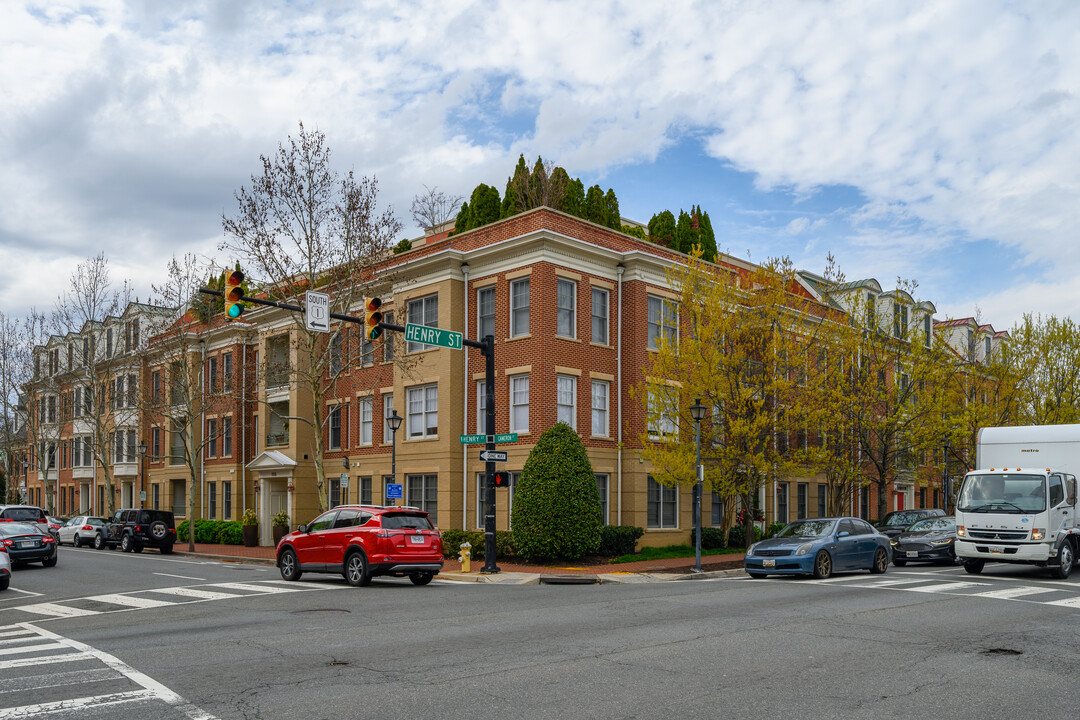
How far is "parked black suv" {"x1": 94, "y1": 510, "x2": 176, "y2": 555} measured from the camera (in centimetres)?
3866

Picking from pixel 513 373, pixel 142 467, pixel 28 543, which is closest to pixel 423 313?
pixel 513 373

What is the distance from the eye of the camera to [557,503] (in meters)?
26.6

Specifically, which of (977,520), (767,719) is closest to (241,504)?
(977,520)

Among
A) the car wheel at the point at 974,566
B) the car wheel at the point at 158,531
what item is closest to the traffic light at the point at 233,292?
the car wheel at the point at 974,566

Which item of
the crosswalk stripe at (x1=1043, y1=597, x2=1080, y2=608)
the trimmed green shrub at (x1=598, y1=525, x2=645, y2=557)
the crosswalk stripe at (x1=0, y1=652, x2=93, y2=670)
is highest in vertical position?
the crosswalk stripe at (x1=0, y1=652, x2=93, y2=670)

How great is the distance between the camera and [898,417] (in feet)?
108


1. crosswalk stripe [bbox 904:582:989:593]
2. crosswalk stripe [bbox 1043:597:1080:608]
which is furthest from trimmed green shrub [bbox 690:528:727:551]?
crosswalk stripe [bbox 1043:597:1080:608]

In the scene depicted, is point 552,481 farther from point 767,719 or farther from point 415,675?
Result: point 767,719

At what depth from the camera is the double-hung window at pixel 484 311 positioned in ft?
105

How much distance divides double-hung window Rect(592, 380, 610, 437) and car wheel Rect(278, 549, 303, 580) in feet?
40.8

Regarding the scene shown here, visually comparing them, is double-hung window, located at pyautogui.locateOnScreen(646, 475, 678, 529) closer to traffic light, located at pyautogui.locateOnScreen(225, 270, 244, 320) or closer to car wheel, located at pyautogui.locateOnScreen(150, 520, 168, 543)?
traffic light, located at pyautogui.locateOnScreen(225, 270, 244, 320)

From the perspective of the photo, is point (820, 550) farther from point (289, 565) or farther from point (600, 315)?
point (600, 315)

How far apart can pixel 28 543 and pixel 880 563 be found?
2380 centimetres

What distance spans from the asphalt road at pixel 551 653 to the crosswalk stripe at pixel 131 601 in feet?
0.43
